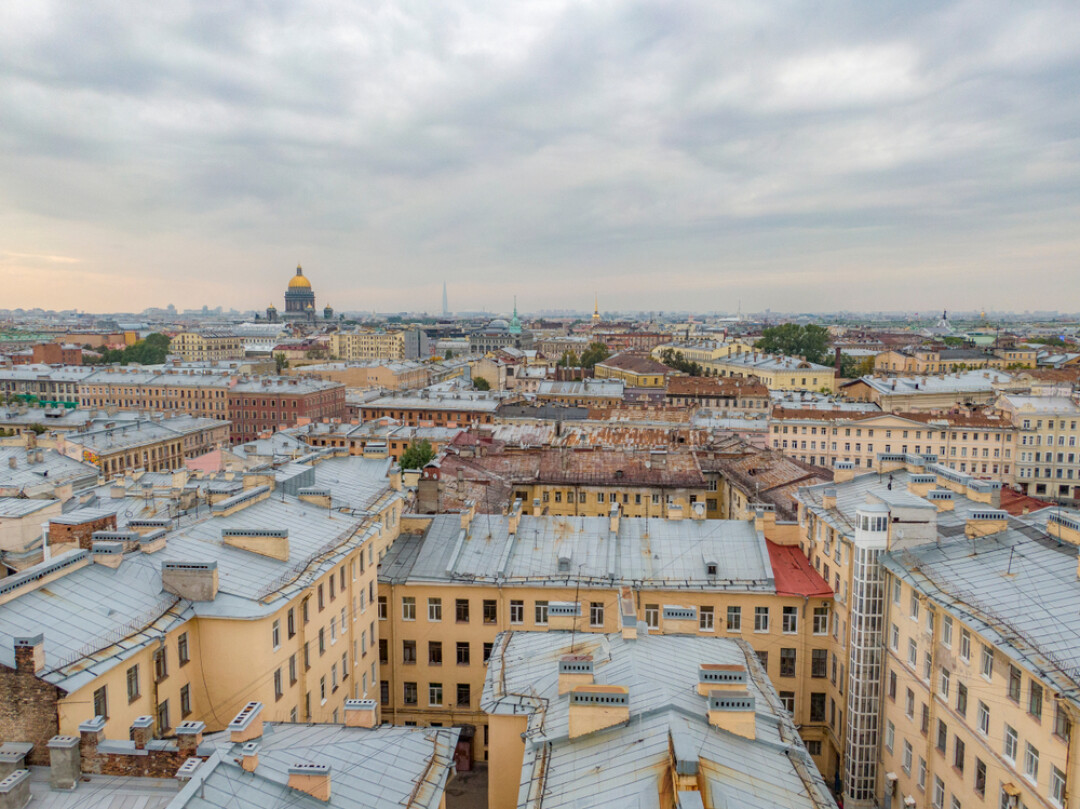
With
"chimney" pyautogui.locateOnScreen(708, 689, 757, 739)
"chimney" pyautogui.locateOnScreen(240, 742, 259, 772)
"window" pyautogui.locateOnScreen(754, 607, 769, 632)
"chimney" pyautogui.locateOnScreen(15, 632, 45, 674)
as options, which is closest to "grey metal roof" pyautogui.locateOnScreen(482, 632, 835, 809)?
"chimney" pyautogui.locateOnScreen(708, 689, 757, 739)

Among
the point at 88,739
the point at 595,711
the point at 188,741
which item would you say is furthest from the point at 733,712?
the point at 88,739

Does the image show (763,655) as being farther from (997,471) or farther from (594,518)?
(997,471)

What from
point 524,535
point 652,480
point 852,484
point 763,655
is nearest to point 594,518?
point 524,535

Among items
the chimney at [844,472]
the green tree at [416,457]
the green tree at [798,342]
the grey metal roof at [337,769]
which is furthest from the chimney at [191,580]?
the green tree at [798,342]

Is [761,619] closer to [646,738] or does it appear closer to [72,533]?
[646,738]

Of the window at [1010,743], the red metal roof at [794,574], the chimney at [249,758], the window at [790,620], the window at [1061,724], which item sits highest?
the chimney at [249,758]

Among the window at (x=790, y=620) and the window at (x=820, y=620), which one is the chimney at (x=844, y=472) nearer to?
the window at (x=820, y=620)

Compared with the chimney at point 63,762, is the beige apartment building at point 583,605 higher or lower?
lower
